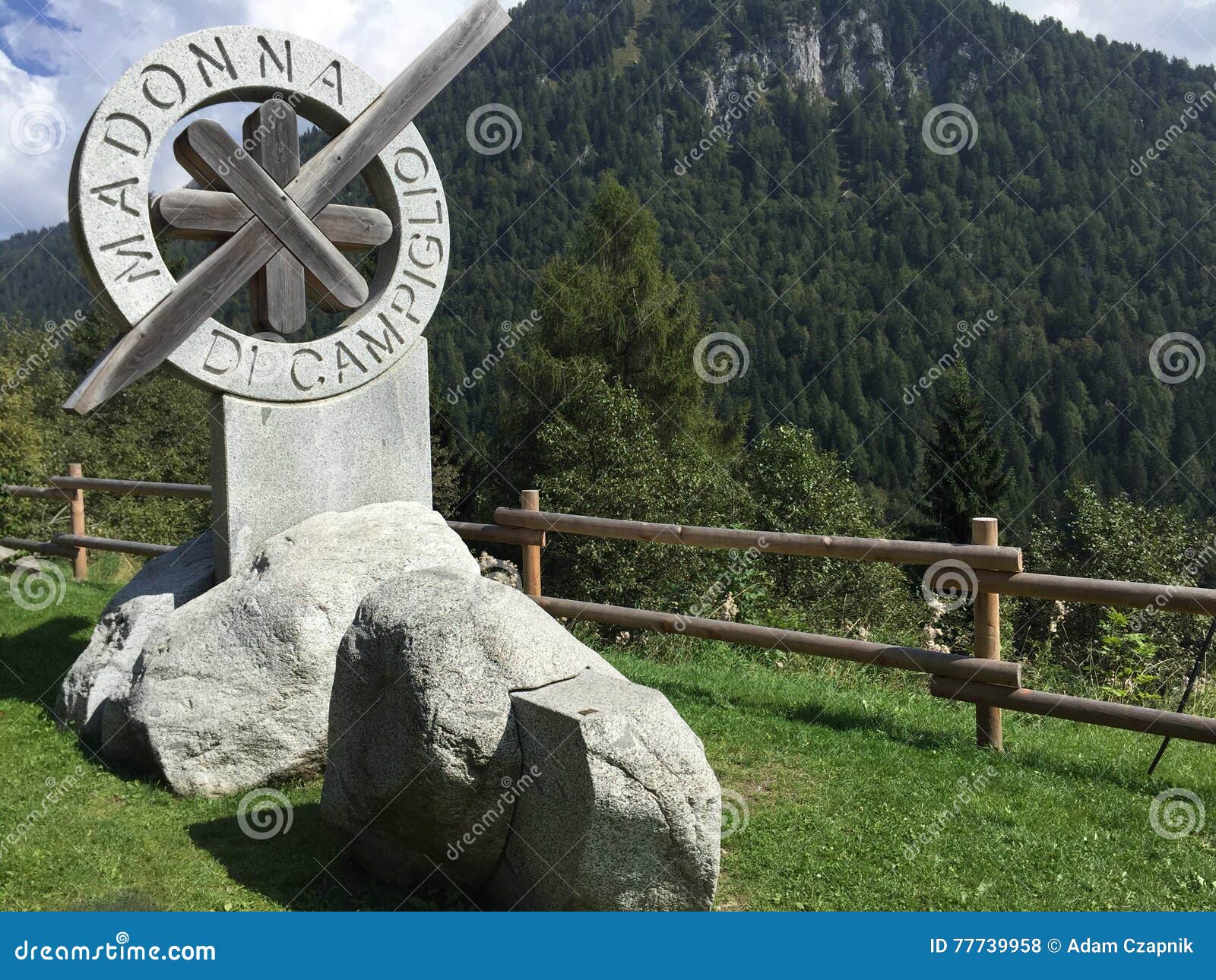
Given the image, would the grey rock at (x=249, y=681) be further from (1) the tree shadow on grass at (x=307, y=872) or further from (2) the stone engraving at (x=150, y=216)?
(2) the stone engraving at (x=150, y=216)

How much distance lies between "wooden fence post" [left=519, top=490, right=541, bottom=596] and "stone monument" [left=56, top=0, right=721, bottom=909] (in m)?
1.17

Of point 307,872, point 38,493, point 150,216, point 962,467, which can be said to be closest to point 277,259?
point 150,216

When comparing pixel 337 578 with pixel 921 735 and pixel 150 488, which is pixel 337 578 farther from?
pixel 150 488

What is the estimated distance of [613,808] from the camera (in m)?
3.45

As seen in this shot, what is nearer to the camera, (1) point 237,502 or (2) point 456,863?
(2) point 456,863

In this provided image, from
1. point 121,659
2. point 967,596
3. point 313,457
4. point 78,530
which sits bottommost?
point 78,530

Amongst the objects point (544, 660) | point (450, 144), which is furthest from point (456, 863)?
point (450, 144)

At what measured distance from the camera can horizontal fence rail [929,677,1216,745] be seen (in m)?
5.23

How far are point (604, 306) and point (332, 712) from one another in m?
32.4

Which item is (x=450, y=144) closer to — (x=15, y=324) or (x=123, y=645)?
(x=15, y=324)

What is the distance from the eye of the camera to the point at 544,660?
3.96m

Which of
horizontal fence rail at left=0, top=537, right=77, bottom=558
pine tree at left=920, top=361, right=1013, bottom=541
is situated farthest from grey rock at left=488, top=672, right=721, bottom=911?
pine tree at left=920, top=361, right=1013, bottom=541

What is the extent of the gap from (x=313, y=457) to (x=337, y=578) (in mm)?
1120

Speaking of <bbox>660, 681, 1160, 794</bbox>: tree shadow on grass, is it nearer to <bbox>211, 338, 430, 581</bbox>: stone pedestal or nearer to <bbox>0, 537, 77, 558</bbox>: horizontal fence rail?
<bbox>211, 338, 430, 581</bbox>: stone pedestal
